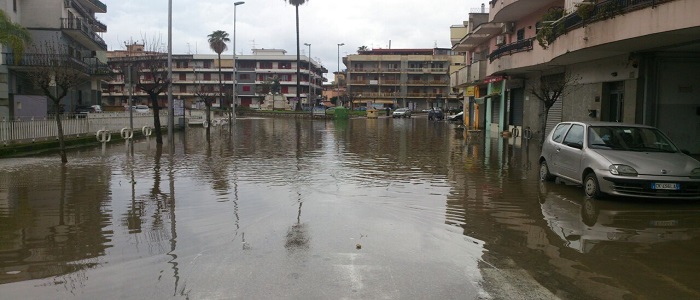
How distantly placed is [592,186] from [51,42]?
45432 millimetres

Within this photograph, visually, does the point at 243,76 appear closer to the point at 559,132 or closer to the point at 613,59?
the point at 613,59

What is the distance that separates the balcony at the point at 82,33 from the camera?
155ft

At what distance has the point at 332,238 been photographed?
23.6 feet

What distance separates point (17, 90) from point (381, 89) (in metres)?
76.3

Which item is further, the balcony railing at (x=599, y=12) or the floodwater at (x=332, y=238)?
the balcony railing at (x=599, y=12)

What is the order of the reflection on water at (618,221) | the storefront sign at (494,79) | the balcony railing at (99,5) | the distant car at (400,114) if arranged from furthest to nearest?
1. the distant car at (400,114)
2. the balcony railing at (99,5)
3. the storefront sign at (494,79)
4. the reflection on water at (618,221)

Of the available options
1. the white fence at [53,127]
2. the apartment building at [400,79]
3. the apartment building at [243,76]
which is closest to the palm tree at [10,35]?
the white fence at [53,127]

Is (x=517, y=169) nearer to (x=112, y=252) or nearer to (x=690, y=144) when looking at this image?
(x=690, y=144)

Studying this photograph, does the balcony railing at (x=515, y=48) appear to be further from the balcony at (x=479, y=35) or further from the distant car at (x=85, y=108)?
the distant car at (x=85, y=108)

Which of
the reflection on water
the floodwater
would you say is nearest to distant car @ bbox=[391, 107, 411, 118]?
the floodwater

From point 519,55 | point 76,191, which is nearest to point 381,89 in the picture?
point 519,55

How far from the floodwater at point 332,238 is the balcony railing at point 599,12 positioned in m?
5.16

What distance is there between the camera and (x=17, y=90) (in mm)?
43281

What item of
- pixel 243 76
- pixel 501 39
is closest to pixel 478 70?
pixel 501 39
